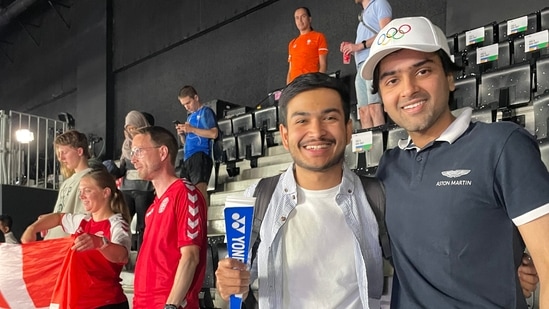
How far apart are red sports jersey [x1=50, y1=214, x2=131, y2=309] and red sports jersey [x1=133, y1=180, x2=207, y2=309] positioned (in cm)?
35

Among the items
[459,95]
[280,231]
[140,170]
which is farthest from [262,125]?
[280,231]

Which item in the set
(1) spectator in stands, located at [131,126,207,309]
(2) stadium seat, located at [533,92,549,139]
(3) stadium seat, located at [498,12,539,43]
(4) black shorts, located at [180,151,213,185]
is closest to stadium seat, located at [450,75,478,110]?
(3) stadium seat, located at [498,12,539,43]

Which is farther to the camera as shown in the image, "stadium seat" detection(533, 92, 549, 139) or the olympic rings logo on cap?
"stadium seat" detection(533, 92, 549, 139)

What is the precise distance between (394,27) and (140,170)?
1.49m

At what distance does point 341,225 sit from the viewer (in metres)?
1.54

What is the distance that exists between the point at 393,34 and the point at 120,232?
1820mm

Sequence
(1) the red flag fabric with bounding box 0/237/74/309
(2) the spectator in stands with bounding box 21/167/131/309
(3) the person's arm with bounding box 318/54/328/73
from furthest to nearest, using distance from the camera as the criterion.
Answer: (3) the person's arm with bounding box 318/54/328/73, (1) the red flag fabric with bounding box 0/237/74/309, (2) the spectator in stands with bounding box 21/167/131/309

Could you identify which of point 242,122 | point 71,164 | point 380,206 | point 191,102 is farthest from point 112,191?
point 242,122

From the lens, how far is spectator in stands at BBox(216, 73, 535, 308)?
4.90 feet

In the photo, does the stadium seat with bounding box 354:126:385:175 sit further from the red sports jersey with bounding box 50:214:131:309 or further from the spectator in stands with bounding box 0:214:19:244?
the spectator in stands with bounding box 0:214:19:244

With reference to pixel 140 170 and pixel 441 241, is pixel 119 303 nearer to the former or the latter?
pixel 140 170

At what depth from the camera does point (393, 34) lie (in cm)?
144

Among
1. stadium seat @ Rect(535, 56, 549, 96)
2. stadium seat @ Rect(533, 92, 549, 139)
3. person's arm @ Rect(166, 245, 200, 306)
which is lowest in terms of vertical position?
person's arm @ Rect(166, 245, 200, 306)

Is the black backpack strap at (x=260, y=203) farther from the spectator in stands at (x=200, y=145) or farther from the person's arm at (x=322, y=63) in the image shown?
the person's arm at (x=322, y=63)
